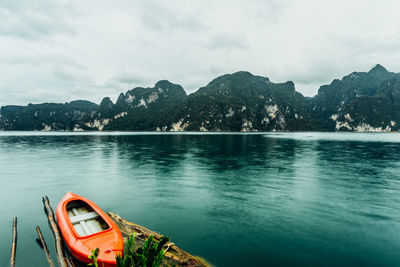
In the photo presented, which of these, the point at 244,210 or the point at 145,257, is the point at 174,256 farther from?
the point at 244,210

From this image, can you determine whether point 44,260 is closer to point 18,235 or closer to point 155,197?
point 18,235

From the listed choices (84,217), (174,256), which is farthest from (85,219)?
(174,256)

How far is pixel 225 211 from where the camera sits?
15.6 metres

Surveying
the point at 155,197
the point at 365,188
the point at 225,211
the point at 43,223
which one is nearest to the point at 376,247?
the point at 225,211

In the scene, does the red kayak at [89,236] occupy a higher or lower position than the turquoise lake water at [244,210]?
higher

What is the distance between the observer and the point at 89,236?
346 inches

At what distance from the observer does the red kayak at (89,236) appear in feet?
26.0

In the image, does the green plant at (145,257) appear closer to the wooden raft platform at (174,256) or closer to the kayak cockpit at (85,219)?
the wooden raft platform at (174,256)

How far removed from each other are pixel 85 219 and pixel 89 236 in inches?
129

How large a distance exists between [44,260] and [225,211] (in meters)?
11.2

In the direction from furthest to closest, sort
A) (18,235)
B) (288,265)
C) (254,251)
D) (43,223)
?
(43,223) < (18,235) < (254,251) < (288,265)

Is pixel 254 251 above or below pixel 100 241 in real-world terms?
below

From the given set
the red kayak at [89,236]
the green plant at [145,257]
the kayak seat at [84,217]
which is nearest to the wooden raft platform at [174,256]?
the red kayak at [89,236]

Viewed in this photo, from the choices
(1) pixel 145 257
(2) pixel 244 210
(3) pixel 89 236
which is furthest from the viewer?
(2) pixel 244 210
